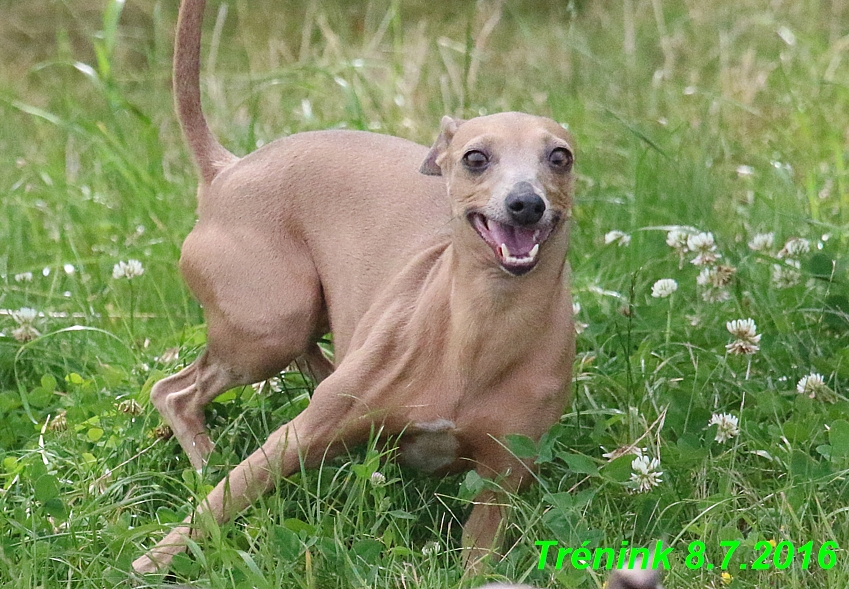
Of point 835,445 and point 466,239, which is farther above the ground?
point 466,239

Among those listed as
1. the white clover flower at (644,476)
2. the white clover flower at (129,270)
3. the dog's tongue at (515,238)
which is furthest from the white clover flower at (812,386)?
the white clover flower at (129,270)

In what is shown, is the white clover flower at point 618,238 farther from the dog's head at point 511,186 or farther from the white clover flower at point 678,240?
the dog's head at point 511,186

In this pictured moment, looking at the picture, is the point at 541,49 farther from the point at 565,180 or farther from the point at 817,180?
the point at 565,180

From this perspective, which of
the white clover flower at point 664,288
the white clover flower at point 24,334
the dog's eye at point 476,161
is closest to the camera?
the dog's eye at point 476,161

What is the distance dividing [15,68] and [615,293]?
4501 millimetres

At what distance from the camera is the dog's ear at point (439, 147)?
2.97 meters

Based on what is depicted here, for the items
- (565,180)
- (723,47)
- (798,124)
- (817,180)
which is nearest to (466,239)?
(565,180)

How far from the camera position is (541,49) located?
6301 millimetres

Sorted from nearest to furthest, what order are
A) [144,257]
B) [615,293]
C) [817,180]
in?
[615,293] → [144,257] → [817,180]

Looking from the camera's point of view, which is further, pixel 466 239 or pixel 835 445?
pixel 835 445

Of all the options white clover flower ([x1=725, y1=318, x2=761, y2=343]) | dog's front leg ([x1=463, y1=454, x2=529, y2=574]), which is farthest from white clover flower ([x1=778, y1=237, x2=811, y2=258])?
dog's front leg ([x1=463, y1=454, x2=529, y2=574])

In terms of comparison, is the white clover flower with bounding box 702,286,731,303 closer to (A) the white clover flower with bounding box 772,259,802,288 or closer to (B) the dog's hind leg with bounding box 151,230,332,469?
(A) the white clover flower with bounding box 772,259,802,288

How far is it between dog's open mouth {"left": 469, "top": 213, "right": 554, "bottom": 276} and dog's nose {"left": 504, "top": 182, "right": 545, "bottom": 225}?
46mm

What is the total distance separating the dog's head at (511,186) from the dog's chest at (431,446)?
14.8 inches
